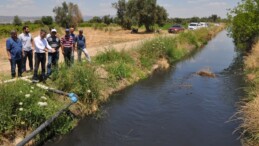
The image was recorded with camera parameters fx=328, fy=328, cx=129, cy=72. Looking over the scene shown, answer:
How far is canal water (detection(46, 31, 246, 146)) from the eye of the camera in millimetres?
8883

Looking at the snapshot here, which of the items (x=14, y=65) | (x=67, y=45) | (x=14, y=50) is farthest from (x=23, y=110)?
(x=67, y=45)

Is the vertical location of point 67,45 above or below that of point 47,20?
below

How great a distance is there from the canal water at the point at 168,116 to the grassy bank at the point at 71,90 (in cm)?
41

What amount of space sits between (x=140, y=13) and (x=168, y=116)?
102ft

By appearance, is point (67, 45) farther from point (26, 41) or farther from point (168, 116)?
point (168, 116)

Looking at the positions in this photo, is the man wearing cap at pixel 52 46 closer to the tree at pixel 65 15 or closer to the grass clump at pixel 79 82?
the grass clump at pixel 79 82

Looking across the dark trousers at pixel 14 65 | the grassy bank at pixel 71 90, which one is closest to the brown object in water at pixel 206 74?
the grassy bank at pixel 71 90

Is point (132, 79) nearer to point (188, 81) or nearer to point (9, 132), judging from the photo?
point (188, 81)

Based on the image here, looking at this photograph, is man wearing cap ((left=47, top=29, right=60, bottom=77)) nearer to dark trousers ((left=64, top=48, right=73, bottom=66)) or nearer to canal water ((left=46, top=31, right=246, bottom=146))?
dark trousers ((left=64, top=48, right=73, bottom=66))

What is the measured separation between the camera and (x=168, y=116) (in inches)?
427

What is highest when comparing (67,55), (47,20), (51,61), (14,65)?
(47,20)

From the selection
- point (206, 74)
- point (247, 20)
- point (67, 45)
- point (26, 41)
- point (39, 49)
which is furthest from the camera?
point (247, 20)

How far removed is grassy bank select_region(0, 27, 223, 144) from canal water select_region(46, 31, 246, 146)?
407 millimetres

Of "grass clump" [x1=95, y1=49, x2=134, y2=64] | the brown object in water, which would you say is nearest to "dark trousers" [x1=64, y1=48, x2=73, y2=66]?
"grass clump" [x1=95, y1=49, x2=134, y2=64]
